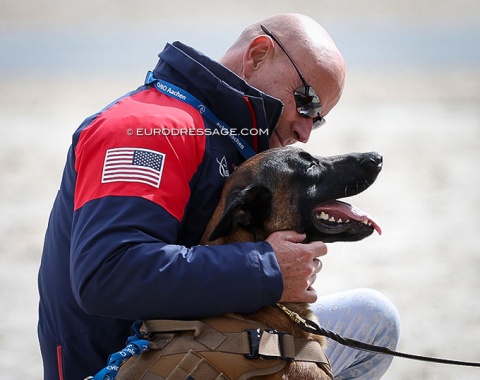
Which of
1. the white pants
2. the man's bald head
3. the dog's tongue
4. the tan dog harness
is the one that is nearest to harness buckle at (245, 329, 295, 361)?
the tan dog harness

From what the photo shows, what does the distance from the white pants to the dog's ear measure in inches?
25.8

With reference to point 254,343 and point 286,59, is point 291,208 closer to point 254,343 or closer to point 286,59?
point 254,343

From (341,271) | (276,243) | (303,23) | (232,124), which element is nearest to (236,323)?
(276,243)

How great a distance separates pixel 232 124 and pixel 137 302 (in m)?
0.87

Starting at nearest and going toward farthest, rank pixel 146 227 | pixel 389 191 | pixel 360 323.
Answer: pixel 146 227
pixel 360 323
pixel 389 191

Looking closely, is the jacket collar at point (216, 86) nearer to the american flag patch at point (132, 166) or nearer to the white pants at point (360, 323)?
the american flag patch at point (132, 166)

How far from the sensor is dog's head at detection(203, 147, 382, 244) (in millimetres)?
3277

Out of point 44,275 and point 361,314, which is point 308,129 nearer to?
point 361,314

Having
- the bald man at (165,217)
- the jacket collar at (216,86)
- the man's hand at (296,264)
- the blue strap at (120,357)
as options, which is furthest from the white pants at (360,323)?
the blue strap at (120,357)

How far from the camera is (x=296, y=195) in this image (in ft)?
11.1

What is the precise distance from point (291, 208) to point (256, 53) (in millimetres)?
823

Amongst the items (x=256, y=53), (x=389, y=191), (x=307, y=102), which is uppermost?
(x=256, y=53)

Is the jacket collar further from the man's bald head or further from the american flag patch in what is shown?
the american flag patch

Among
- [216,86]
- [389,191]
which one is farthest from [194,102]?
[389,191]
